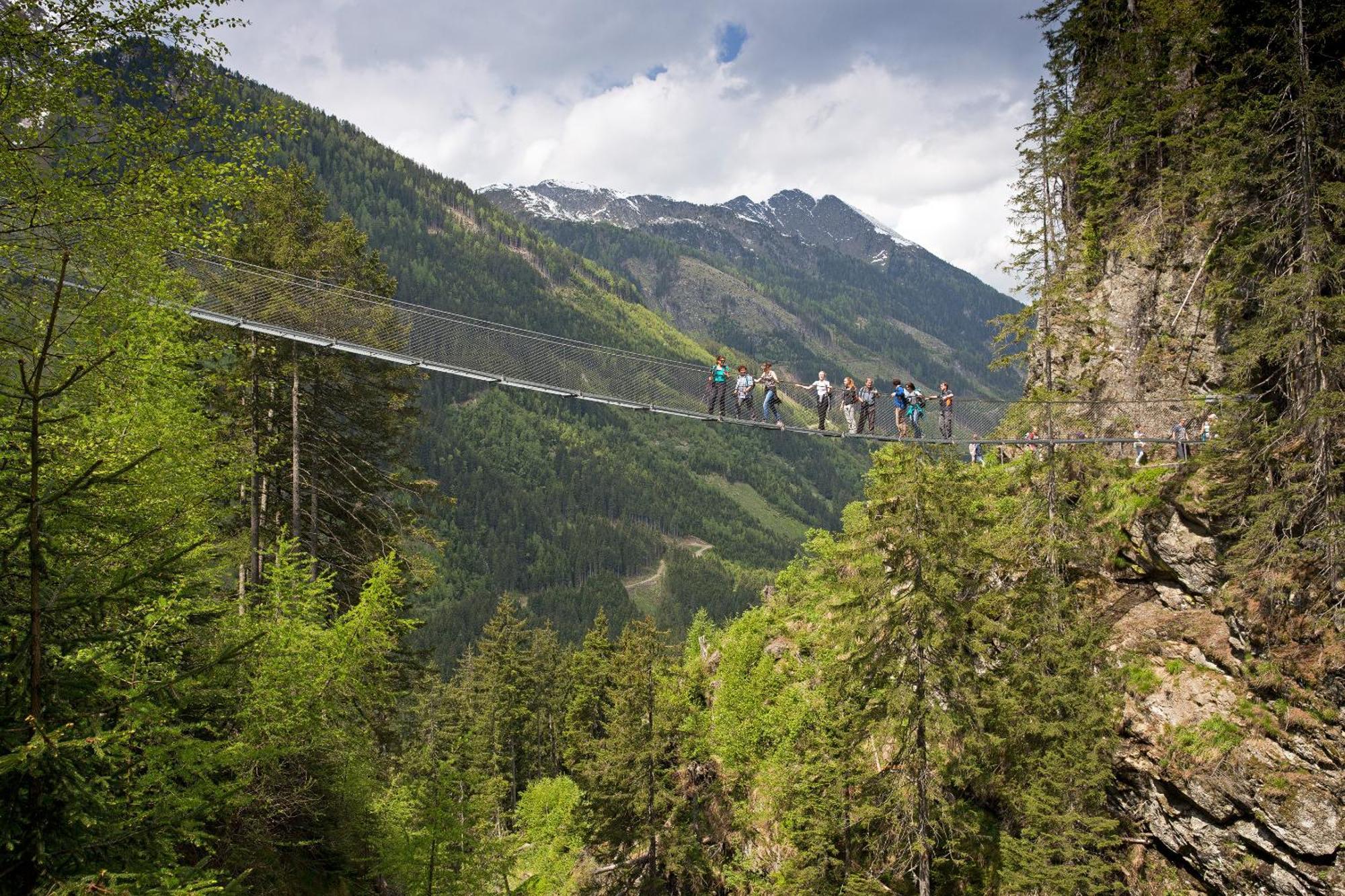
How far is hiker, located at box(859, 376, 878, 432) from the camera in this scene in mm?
17891

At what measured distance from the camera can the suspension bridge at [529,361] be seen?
45.0 ft

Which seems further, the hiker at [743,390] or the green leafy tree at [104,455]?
the hiker at [743,390]

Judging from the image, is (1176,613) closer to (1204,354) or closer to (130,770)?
(1204,354)

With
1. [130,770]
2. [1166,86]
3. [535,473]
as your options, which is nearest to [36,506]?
[130,770]

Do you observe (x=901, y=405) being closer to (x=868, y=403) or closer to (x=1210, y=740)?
(x=868, y=403)

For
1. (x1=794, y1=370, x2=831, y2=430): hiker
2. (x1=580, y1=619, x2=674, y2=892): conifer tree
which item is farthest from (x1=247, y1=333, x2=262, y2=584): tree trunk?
(x1=580, y1=619, x2=674, y2=892): conifer tree

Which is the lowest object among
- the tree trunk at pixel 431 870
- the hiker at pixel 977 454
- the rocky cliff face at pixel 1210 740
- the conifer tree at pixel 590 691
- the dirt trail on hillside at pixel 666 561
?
the dirt trail on hillside at pixel 666 561

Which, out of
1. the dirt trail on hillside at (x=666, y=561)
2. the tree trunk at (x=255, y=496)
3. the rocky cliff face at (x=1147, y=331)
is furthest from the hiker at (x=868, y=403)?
the dirt trail on hillside at (x=666, y=561)

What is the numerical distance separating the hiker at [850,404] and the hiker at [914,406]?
1.17 meters

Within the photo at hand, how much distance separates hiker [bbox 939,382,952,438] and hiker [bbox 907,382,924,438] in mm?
409

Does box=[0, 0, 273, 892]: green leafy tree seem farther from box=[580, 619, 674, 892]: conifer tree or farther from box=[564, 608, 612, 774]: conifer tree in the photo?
box=[564, 608, 612, 774]: conifer tree

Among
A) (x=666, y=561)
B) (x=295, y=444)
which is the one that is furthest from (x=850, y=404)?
(x=666, y=561)

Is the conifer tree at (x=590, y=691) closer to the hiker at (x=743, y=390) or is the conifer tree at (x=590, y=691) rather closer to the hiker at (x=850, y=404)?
the hiker at (x=743, y=390)

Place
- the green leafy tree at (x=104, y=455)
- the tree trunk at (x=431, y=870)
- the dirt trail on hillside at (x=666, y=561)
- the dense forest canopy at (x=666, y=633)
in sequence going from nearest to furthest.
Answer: the green leafy tree at (x=104, y=455) < the dense forest canopy at (x=666, y=633) < the tree trunk at (x=431, y=870) < the dirt trail on hillside at (x=666, y=561)
